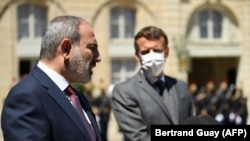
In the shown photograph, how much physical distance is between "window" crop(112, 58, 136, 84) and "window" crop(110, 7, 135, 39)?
2.98 ft

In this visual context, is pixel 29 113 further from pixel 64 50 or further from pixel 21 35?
pixel 21 35

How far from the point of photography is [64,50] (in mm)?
2969

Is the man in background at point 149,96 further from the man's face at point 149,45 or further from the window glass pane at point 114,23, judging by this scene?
the window glass pane at point 114,23

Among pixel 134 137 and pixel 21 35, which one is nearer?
pixel 134 137

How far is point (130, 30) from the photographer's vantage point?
22125mm

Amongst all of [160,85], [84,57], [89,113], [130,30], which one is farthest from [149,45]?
[130,30]

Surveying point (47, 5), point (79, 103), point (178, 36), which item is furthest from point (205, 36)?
point (79, 103)

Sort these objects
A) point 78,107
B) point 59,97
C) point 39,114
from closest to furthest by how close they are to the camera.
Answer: point 39,114, point 59,97, point 78,107

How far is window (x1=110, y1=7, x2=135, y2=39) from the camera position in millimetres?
21969

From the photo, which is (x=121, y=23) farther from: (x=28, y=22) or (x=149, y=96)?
(x=149, y=96)

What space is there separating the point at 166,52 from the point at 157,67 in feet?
0.64

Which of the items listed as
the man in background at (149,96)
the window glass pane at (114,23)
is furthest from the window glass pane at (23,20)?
the man in background at (149,96)

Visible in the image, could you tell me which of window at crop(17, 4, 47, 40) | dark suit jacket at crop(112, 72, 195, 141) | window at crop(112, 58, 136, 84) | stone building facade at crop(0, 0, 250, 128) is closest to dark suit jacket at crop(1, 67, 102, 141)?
dark suit jacket at crop(112, 72, 195, 141)

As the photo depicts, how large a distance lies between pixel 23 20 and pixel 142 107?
55.9 feet
